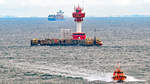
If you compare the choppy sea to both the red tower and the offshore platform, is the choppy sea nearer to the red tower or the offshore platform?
the offshore platform

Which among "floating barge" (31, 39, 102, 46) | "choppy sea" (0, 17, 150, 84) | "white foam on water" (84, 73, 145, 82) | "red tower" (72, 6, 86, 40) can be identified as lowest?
"white foam on water" (84, 73, 145, 82)

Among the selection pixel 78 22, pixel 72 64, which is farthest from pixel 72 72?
pixel 78 22

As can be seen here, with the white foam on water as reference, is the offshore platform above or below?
above

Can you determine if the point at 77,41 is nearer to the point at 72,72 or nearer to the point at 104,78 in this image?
the point at 72,72

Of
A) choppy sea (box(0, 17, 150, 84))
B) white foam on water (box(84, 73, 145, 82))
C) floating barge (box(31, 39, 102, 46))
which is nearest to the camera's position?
white foam on water (box(84, 73, 145, 82))

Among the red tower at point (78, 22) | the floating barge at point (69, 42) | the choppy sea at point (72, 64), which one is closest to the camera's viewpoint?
the choppy sea at point (72, 64)

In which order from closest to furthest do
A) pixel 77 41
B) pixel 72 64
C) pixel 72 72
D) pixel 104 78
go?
1. pixel 104 78
2. pixel 72 72
3. pixel 72 64
4. pixel 77 41

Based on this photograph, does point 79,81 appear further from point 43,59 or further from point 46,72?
point 43,59

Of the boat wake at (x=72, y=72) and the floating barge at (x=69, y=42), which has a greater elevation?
the floating barge at (x=69, y=42)

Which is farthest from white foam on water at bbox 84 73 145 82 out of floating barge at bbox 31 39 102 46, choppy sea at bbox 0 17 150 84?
floating barge at bbox 31 39 102 46

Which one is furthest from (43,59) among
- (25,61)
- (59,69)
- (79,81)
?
(79,81)

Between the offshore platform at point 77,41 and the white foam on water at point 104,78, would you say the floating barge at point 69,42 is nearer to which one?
the offshore platform at point 77,41

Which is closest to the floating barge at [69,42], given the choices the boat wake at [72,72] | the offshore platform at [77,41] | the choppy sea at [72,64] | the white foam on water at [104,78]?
the offshore platform at [77,41]
